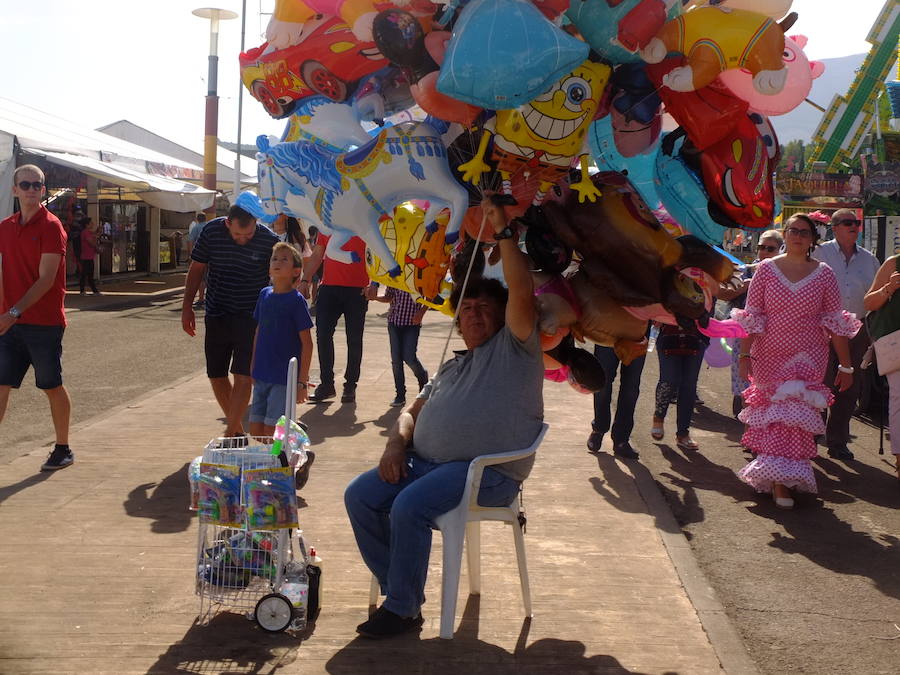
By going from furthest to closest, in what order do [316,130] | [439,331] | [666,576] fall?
[439,331]
[666,576]
[316,130]

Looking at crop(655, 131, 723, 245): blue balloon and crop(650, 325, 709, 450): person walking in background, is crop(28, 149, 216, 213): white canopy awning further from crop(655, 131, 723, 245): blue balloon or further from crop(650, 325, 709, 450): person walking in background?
crop(655, 131, 723, 245): blue balloon

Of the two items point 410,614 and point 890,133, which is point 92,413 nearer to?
point 410,614

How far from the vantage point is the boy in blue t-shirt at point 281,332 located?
627cm

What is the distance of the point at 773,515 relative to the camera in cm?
639

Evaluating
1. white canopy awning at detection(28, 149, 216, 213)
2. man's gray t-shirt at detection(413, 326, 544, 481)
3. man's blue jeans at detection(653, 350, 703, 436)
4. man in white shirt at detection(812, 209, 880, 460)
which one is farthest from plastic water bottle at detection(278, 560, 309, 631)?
white canopy awning at detection(28, 149, 216, 213)

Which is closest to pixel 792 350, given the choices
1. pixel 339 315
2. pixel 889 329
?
pixel 889 329

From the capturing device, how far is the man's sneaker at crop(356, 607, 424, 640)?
4.13 meters

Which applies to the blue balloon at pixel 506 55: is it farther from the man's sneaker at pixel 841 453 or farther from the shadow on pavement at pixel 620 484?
the man's sneaker at pixel 841 453

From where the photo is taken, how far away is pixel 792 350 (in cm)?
662

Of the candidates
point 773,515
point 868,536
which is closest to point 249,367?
point 773,515

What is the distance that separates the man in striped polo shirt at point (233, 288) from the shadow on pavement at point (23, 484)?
3.80 ft

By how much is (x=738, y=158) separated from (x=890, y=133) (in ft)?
54.6

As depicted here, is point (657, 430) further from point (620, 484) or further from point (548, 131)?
point (548, 131)

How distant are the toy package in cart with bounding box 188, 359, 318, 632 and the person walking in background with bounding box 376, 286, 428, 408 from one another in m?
4.99
